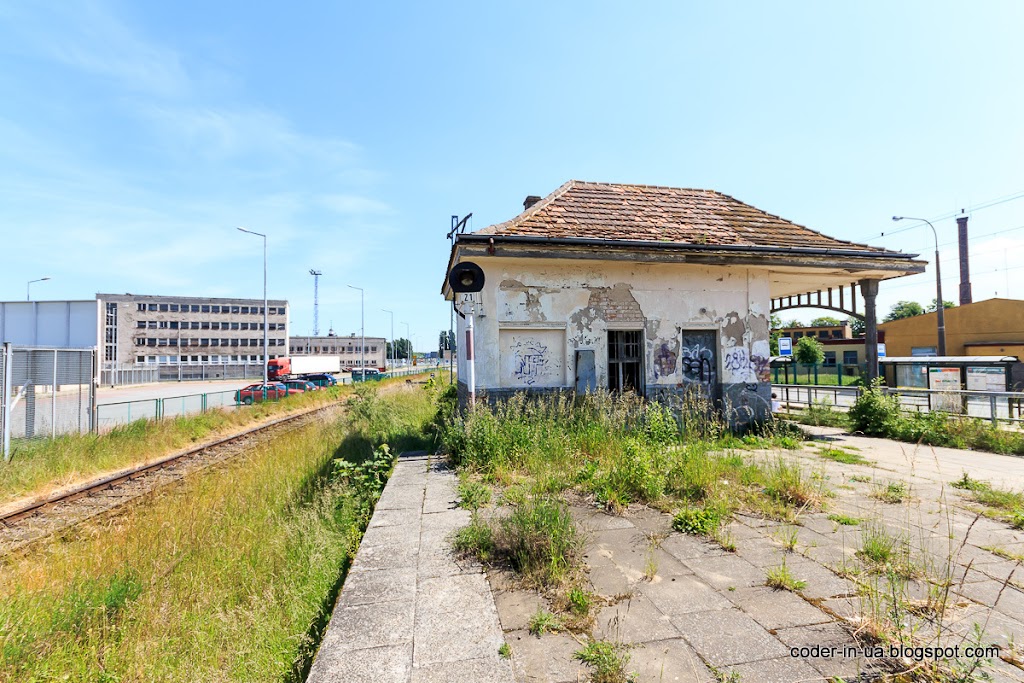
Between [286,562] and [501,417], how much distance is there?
3649 mm

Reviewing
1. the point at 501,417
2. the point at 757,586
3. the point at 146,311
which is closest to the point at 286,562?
the point at 501,417

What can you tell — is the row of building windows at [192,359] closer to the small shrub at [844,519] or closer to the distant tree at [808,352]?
the distant tree at [808,352]

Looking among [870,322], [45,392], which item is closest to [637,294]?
[870,322]

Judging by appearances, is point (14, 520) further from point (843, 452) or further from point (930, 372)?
point (930, 372)

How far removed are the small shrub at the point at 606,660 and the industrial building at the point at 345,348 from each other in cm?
10092

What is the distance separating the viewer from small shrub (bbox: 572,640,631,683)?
2.20m

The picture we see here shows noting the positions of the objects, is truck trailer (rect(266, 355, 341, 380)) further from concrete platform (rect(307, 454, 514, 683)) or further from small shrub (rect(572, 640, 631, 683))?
small shrub (rect(572, 640, 631, 683))

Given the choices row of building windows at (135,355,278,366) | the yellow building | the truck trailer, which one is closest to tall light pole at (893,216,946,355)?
the yellow building

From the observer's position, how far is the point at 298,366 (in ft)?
171

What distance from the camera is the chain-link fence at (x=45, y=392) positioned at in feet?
33.5

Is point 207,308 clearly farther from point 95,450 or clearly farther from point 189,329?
point 95,450

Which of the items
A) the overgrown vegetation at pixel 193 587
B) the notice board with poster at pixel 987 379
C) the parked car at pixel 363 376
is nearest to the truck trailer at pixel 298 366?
the parked car at pixel 363 376

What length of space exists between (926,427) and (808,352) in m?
39.5

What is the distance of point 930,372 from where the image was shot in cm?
1537
